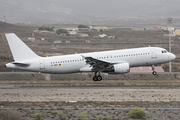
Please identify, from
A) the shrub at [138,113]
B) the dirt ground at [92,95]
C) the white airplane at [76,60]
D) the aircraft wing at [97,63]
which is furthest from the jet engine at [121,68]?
the shrub at [138,113]

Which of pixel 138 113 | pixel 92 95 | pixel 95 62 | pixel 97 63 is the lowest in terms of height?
pixel 138 113

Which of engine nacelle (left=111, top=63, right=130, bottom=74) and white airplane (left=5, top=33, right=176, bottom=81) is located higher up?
white airplane (left=5, top=33, right=176, bottom=81)

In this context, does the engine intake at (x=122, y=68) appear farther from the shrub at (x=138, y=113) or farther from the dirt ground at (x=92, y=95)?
the shrub at (x=138, y=113)

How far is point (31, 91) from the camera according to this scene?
36156 mm

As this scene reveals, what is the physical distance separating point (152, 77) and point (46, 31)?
139017 millimetres

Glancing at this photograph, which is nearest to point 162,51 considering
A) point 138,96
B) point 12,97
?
point 138,96

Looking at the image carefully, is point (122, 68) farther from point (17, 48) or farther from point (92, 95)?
point (17, 48)

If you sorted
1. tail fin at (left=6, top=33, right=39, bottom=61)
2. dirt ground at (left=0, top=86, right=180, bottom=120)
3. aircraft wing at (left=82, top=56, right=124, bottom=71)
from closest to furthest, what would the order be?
dirt ground at (left=0, top=86, right=180, bottom=120), aircraft wing at (left=82, top=56, right=124, bottom=71), tail fin at (left=6, top=33, right=39, bottom=61)

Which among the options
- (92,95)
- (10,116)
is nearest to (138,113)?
(10,116)

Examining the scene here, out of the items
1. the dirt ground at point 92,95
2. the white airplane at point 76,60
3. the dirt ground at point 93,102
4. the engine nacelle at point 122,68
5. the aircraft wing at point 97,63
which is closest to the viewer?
the dirt ground at point 93,102

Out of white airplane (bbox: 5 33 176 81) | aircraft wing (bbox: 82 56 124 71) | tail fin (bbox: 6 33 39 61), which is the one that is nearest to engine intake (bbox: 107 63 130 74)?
white airplane (bbox: 5 33 176 81)

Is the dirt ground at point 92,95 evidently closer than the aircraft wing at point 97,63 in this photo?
Yes

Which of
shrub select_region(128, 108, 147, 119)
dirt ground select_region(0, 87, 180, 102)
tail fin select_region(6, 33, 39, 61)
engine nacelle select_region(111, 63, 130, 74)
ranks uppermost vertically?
tail fin select_region(6, 33, 39, 61)

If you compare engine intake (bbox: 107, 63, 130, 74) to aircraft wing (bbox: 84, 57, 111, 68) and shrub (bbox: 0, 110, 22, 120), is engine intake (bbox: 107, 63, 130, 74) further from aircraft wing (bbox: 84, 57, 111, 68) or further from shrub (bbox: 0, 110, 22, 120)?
shrub (bbox: 0, 110, 22, 120)
